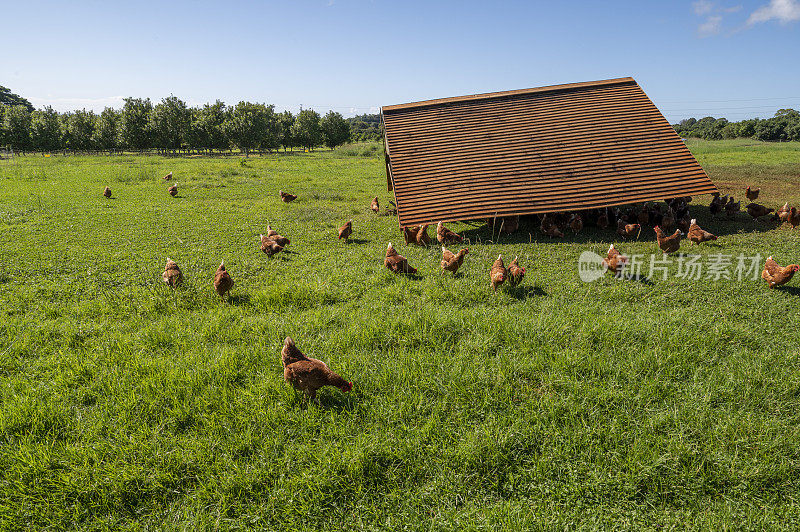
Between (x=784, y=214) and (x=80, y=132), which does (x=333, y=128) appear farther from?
(x=784, y=214)

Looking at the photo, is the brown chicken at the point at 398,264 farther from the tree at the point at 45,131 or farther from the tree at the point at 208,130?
the tree at the point at 45,131

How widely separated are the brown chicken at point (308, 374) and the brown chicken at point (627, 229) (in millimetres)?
8382

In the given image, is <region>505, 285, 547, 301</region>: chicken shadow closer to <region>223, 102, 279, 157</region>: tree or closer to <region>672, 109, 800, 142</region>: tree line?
<region>223, 102, 279, 157</region>: tree

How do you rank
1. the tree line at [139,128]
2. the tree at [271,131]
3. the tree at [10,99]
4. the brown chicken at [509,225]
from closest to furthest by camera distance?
the brown chicken at [509,225]
the tree line at [139,128]
the tree at [271,131]
the tree at [10,99]

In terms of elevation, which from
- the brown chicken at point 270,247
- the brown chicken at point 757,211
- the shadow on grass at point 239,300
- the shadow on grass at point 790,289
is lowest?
the shadow on grass at point 790,289

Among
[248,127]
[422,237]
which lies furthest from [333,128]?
[422,237]

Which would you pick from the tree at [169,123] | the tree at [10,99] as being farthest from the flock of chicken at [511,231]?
the tree at [10,99]

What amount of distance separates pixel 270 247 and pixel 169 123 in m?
55.3

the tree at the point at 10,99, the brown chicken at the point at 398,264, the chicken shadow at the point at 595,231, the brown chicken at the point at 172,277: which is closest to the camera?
the brown chicken at the point at 172,277

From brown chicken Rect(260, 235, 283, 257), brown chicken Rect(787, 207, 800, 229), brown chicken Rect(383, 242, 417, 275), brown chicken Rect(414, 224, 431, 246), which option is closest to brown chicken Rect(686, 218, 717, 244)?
brown chicken Rect(787, 207, 800, 229)

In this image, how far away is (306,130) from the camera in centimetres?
6184

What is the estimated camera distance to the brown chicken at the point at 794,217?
959cm

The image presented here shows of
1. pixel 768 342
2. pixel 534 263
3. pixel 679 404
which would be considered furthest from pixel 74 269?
pixel 768 342

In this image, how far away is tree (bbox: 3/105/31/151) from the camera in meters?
47.2
